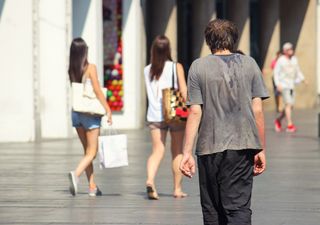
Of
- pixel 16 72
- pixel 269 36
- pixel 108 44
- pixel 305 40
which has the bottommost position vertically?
pixel 16 72

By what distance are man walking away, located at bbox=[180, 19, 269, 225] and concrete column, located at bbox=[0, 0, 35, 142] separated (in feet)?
46.1

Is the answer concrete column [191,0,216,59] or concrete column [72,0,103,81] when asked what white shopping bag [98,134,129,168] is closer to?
concrete column [72,0,103,81]

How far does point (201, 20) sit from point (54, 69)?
39.1ft

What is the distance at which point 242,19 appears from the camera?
120 ft

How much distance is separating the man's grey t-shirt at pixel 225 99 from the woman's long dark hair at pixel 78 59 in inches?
207

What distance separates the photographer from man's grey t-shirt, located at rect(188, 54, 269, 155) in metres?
7.81

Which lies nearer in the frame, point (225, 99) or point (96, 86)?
point (225, 99)

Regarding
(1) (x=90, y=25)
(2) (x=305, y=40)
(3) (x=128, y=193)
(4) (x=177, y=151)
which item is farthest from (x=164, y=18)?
(4) (x=177, y=151)

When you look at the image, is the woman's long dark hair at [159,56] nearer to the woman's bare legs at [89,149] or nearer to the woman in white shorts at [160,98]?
the woman in white shorts at [160,98]

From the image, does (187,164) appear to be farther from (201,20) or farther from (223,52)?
(201,20)

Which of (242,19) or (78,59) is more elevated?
(242,19)

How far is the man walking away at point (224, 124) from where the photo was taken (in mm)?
7805

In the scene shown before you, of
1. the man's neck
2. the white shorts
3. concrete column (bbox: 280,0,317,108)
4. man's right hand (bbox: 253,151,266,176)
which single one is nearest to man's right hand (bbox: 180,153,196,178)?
man's right hand (bbox: 253,151,266,176)

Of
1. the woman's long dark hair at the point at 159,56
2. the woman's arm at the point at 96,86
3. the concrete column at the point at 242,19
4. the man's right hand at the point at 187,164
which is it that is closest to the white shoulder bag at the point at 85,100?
the woman's arm at the point at 96,86
